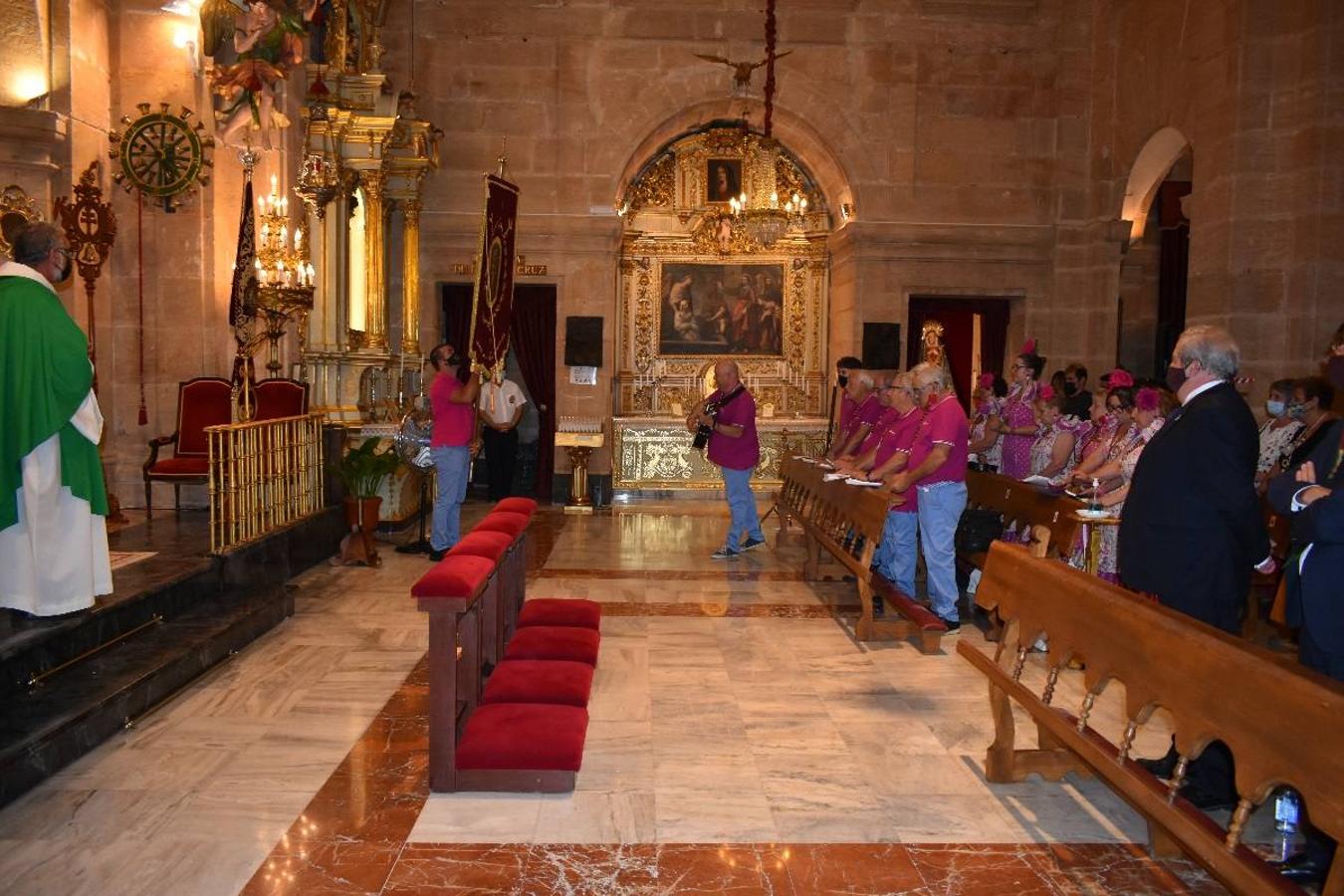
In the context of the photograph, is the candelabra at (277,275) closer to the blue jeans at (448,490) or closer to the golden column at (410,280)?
the blue jeans at (448,490)

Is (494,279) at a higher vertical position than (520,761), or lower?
higher

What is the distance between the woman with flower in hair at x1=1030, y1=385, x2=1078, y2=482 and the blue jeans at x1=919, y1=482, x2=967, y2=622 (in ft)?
4.05

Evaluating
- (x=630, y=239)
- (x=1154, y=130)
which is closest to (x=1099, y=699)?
(x=1154, y=130)

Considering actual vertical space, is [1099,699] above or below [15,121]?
below

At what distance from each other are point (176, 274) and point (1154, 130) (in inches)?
382

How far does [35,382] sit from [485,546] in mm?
1911

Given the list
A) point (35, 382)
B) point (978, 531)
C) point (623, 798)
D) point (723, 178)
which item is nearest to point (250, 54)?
point (35, 382)

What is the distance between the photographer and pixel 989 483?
7.05 metres

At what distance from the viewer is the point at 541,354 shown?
13242 mm

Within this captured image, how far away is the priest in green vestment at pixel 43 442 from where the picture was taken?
13.8ft

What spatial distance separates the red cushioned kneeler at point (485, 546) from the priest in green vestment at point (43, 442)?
1609mm

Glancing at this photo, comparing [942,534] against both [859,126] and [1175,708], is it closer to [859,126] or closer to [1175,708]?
[1175,708]

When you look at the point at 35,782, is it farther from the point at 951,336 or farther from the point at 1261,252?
the point at 951,336

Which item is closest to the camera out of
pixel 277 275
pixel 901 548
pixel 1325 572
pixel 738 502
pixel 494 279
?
pixel 1325 572
